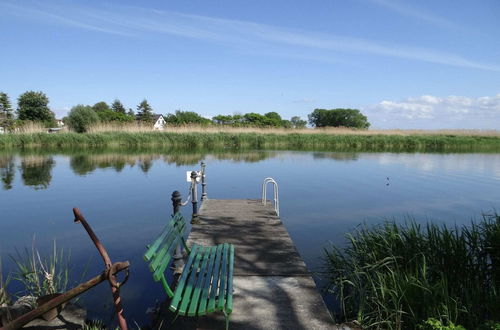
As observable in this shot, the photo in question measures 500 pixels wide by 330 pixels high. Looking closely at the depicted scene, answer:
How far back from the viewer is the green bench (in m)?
2.87

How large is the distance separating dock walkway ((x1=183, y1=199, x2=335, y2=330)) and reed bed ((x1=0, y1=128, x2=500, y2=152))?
29710mm

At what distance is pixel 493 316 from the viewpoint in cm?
348

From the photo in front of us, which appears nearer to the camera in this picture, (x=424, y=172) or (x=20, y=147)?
(x=424, y=172)

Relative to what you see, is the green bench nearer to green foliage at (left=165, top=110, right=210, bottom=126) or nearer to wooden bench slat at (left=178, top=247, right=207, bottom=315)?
wooden bench slat at (left=178, top=247, right=207, bottom=315)

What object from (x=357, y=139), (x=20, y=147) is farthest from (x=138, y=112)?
(x=357, y=139)

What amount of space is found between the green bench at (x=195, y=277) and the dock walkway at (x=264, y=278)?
39 cm

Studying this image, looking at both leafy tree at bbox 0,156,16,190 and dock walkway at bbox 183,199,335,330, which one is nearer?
dock walkway at bbox 183,199,335,330

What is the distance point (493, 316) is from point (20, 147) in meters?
40.4

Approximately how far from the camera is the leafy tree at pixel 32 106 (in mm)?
55969

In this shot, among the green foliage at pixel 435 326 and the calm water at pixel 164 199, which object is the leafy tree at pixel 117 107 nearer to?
the calm water at pixel 164 199

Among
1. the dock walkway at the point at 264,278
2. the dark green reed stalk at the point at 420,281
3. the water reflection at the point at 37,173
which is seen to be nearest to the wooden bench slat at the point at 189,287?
the dock walkway at the point at 264,278

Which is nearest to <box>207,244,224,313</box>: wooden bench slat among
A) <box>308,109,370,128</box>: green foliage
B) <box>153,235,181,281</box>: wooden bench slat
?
<box>153,235,181,281</box>: wooden bench slat

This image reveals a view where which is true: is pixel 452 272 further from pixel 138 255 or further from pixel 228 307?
pixel 138 255

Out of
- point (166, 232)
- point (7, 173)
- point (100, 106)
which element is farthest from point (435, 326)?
point (100, 106)
